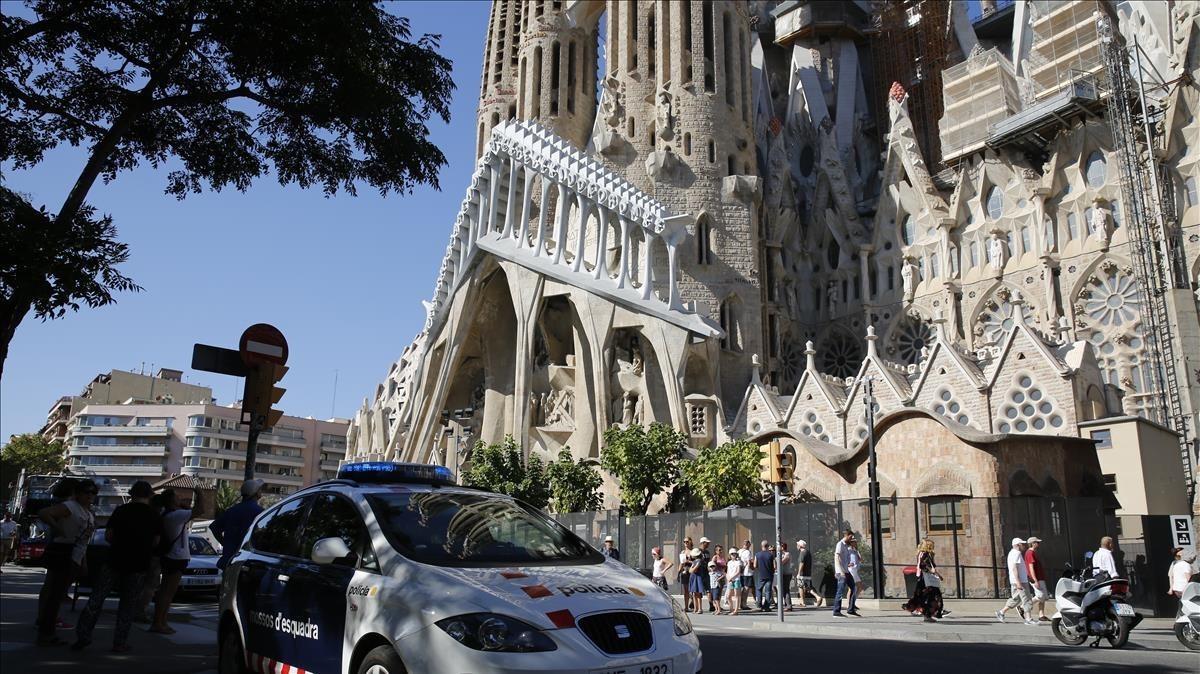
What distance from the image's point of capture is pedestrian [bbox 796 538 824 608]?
57.0ft

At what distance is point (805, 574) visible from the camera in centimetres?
1742

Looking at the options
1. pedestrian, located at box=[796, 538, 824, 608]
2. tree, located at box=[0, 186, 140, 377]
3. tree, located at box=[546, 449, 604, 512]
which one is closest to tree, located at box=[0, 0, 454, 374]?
tree, located at box=[0, 186, 140, 377]

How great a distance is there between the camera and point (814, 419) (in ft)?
101

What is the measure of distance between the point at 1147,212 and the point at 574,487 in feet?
71.1

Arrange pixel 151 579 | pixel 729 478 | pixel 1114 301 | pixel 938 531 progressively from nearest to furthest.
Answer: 1. pixel 151 579
2. pixel 938 531
3. pixel 729 478
4. pixel 1114 301

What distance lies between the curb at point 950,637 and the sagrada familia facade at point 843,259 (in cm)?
1034

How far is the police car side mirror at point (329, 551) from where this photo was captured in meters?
4.49

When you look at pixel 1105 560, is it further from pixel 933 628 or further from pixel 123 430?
→ pixel 123 430

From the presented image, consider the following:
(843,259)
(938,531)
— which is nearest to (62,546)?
(938,531)

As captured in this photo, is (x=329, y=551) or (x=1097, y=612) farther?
(x=1097, y=612)

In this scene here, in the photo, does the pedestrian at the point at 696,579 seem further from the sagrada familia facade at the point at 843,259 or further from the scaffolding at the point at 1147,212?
the scaffolding at the point at 1147,212

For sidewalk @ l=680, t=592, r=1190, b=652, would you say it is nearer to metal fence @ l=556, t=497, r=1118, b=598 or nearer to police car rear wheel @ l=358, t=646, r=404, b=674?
metal fence @ l=556, t=497, r=1118, b=598

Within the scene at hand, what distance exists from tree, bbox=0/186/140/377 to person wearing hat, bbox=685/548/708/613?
10921mm

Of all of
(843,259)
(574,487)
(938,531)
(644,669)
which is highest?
(843,259)
